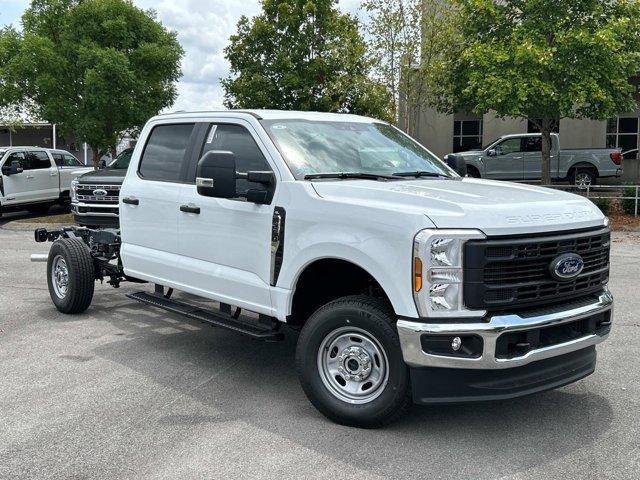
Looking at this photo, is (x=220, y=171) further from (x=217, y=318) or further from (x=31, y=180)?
(x=31, y=180)

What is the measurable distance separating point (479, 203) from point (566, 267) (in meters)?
0.66

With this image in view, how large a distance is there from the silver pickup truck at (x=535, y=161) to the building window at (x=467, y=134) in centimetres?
490

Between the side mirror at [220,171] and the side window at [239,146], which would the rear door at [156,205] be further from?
the side mirror at [220,171]

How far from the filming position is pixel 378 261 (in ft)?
13.2

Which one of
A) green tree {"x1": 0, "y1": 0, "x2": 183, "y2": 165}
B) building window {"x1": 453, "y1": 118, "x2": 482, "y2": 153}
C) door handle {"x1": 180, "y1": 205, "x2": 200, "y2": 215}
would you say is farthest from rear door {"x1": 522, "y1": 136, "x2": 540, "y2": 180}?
door handle {"x1": 180, "y1": 205, "x2": 200, "y2": 215}

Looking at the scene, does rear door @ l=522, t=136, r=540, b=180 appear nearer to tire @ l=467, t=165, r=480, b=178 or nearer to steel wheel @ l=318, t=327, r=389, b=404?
tire @ l=467, t=165, r=480, b=178

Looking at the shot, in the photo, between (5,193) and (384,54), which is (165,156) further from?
(384,54)

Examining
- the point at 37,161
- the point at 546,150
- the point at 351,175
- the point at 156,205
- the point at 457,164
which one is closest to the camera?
the point at 351,175

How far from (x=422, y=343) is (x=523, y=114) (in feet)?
49.0

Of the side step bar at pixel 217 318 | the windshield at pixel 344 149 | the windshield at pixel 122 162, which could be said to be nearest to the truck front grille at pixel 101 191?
the windshield at pixel 122 162

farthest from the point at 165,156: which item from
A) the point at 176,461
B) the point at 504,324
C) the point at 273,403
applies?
the point at 504,324

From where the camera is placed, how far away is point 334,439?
4.14 meters

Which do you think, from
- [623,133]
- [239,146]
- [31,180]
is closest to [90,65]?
[31,180]

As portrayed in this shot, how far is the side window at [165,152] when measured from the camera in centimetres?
588
